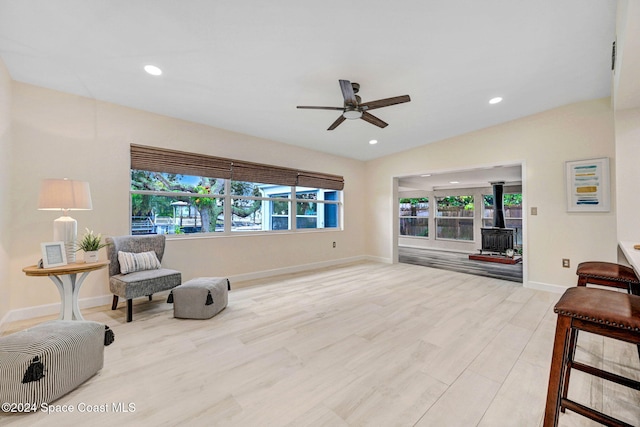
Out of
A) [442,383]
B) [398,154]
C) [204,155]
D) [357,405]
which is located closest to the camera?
[357,405]

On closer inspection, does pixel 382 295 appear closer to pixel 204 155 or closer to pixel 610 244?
pixel 610 244

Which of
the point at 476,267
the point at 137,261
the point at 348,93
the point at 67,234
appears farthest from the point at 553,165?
the point at 67,234

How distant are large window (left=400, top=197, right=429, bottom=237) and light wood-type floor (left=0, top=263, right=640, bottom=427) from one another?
6.23 m

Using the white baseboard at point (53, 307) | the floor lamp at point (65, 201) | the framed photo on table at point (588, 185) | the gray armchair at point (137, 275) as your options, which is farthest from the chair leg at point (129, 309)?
the framed photo on table at point (588, 185)

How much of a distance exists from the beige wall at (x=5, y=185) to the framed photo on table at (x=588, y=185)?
683 centimetres

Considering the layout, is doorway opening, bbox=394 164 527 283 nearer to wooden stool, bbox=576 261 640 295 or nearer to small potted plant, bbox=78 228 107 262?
wooden stool, bbox=576 261 640 295

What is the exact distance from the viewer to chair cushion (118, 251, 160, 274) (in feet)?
9.92

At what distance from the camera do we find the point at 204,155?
401 cm

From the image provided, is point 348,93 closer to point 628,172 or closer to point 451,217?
point 628,172

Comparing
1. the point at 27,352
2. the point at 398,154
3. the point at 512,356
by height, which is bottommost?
the point at 512,356

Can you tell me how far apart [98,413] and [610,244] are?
565 cm

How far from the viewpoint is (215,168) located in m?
4.11

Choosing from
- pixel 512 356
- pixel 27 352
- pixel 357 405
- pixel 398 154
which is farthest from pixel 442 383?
pixel 398 154

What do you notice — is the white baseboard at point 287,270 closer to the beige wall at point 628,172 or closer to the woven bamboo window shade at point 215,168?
the woven bamboo window shade at point 215,168
